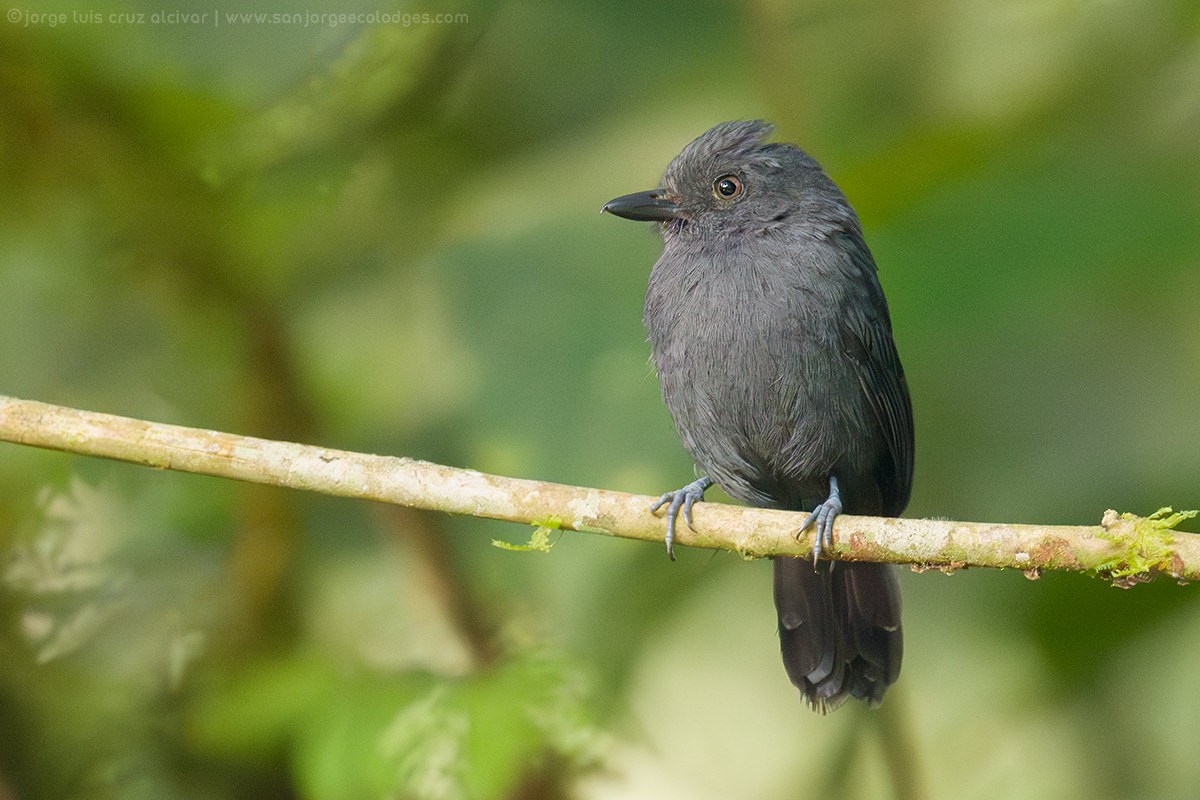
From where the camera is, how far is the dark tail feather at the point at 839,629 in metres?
3.52

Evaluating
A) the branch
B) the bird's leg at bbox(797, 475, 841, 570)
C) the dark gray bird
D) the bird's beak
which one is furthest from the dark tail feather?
the bird's beak

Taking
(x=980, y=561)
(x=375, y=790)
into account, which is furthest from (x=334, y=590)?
(x=980, y=561)

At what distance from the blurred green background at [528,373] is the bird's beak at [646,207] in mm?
290

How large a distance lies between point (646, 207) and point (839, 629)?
4.58 feet

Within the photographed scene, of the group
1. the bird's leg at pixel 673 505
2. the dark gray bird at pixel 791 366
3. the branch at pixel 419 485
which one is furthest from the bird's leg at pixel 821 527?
the bird's leg at pixel 673 505

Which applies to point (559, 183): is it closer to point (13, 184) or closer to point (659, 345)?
point (659, 345)

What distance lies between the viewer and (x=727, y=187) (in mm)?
3732

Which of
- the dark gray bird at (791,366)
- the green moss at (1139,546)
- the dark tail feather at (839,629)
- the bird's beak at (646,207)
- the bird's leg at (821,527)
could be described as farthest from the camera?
the bird's beak at (646,207)

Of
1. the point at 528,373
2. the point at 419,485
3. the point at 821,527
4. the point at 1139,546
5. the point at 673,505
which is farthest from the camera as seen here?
the point at 528,373

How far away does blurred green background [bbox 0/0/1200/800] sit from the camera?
372 cm

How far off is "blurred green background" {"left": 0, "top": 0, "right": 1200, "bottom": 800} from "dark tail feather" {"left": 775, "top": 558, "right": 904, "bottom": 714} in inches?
15.2

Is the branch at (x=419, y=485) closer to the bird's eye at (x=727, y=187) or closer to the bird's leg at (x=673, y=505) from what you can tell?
the bird's leg at (x=673, y=505)

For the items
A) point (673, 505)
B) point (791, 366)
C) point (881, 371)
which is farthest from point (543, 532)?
point (881, 371)

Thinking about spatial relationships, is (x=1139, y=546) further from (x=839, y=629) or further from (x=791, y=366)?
(x=839, y=629)
